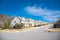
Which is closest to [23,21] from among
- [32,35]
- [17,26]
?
[17,26]

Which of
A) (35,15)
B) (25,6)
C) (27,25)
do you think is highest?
(25,6)

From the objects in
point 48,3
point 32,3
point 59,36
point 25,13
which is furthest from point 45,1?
point 59,36

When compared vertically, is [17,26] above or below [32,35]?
above

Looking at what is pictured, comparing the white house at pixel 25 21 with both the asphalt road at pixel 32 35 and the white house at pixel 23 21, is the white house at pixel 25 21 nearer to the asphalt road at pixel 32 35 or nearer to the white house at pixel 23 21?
the white house at pixel 23 21

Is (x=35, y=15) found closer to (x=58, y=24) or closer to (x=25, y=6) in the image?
(x=25, y=6)

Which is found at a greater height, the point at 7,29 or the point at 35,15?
the point at 35,15

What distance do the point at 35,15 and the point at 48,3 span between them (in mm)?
398

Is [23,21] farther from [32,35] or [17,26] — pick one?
[32,35]

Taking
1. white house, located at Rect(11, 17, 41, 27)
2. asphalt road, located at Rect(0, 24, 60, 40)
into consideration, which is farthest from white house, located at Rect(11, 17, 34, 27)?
asphalt road, located at Rect(0, 24, 60, 40)

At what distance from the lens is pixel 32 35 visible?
328 centimetres

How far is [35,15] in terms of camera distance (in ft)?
10.9

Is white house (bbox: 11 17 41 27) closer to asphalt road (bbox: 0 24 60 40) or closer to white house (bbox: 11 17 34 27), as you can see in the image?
white house (bbox: 11 17 34 27)

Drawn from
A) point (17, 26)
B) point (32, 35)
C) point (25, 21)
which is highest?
point (25, 21)

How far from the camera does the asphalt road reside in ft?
10.6
